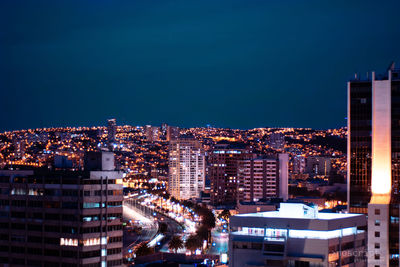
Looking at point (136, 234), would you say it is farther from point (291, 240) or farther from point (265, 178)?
point (291, 240)

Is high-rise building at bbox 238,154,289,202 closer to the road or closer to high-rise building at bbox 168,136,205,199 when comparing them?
the road

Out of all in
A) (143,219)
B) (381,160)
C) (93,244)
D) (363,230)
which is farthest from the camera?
(143,219)

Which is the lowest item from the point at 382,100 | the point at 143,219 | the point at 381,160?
the point at 143,219

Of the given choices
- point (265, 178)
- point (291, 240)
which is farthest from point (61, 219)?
point (265, 178)

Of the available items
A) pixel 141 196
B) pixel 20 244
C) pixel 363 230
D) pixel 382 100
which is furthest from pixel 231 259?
pixel 141 196

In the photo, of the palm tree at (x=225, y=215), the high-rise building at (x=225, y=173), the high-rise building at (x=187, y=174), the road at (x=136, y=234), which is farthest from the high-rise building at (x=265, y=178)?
the high-rise building at (x=187, y=174)

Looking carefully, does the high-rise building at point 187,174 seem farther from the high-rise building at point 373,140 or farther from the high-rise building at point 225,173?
the high-rise building at point 373,140

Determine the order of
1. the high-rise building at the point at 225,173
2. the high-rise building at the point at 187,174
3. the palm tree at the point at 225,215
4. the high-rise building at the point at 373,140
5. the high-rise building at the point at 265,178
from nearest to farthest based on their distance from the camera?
the high-rise building at the point at 373,140 < the palm tree at the point at 225,215 < the high-rise building at the point at 265,178 < the high-rise building at the point at 225,173 < the high-rise building at the point at 187,174

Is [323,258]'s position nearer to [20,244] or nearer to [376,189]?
[376,189]
